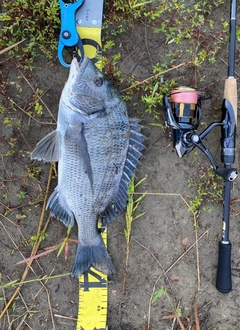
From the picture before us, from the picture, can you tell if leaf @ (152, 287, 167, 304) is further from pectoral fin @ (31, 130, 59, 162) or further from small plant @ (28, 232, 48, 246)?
pectoral fin @ (31, 130, 59, 162)

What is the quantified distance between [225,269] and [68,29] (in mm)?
2497

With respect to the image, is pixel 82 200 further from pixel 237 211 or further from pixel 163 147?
pixel 237 211

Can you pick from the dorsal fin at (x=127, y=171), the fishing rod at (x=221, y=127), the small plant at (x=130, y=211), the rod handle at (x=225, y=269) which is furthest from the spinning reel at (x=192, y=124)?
the rod handle at (x=225, y=269)

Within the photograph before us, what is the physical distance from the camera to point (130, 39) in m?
3.29

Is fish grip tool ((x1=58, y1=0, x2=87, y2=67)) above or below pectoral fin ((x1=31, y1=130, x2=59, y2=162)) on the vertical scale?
above

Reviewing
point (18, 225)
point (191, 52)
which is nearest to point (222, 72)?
point (191, 52)

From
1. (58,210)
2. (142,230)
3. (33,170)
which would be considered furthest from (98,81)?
(142,230)

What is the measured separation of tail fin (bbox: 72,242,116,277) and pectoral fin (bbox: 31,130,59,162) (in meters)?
0.79

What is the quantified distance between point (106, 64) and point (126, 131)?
70cm

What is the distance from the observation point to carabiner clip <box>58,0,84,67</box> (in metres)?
3.00

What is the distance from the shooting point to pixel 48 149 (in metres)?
2.95

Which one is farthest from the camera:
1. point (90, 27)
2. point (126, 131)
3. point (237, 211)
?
point (237, 211)

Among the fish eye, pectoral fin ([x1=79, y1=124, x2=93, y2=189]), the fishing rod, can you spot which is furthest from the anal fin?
the fishing rod

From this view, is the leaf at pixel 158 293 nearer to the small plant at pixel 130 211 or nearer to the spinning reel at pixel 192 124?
the small plant at pixel 130 211
